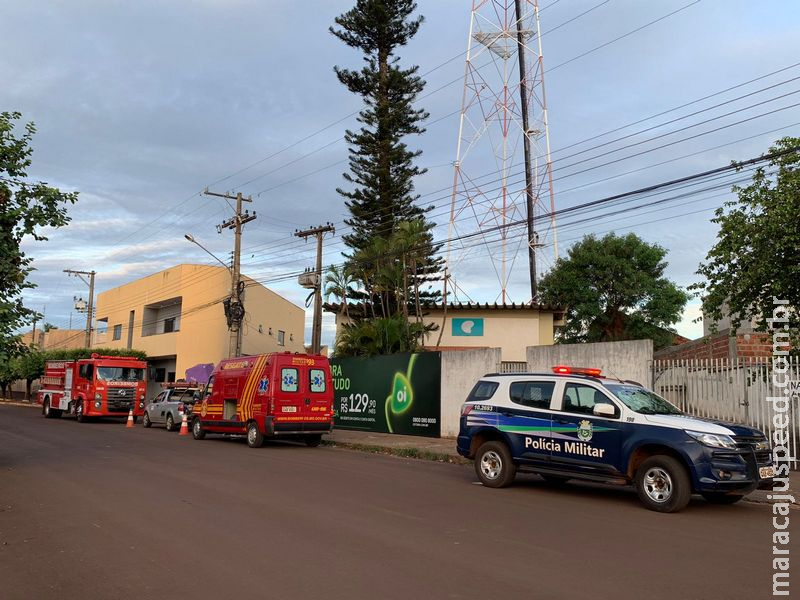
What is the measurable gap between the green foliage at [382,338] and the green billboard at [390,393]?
804 mm

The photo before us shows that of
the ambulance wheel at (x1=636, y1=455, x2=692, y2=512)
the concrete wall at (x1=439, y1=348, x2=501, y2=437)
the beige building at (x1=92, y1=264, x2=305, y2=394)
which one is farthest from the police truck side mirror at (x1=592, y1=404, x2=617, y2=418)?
the beige building at (x1=92, y1=264, x2=305, y2=394)

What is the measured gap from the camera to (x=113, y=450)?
56.7 ft

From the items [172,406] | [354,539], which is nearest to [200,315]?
[172,406]

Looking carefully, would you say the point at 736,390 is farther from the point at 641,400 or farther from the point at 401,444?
the point at 401,444

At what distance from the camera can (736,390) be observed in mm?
14227

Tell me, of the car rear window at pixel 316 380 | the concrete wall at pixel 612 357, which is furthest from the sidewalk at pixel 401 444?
the concrete wall at pixel 612 357

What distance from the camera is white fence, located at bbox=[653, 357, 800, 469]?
1372cm

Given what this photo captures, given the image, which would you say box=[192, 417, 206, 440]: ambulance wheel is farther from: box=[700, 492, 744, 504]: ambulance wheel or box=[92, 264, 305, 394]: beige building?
box=[92, 264, 305, 394]: beige building

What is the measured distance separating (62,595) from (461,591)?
330 centimetres

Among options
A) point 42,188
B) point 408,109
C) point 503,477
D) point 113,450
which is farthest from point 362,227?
point 503,477

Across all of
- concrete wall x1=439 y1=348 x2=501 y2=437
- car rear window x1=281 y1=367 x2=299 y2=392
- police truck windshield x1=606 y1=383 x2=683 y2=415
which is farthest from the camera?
concrete wall x1=439 y1=348 x2=501 y2=437

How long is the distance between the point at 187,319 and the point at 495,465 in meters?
36.1

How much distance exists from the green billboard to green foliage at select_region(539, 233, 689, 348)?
14.2m

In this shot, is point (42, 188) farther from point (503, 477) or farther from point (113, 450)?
point (503, 477)
